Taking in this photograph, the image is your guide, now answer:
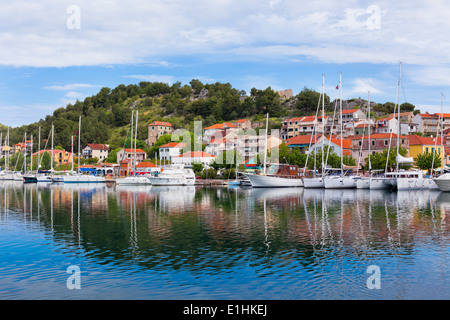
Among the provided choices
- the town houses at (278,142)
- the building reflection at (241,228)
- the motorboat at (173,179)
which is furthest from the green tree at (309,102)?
the building reflection at (241,228)

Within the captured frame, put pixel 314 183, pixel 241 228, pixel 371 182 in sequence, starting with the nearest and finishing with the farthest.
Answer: pixel 241 228
pixel 371 182
pixel 314 183

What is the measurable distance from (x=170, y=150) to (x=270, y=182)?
69.2 m

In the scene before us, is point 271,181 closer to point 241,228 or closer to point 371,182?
point 371,182

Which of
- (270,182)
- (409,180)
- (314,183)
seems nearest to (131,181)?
(270,182)

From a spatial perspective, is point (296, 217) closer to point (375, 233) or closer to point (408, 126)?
point (375, 233)

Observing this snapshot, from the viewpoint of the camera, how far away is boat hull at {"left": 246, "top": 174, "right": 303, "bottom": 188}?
75981 millimetres

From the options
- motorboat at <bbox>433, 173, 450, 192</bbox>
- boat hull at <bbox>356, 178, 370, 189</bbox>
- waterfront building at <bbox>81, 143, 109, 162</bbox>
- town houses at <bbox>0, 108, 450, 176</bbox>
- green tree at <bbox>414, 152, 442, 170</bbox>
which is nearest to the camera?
motorboat at <bbox>433, 173, 450, 192</bbox>

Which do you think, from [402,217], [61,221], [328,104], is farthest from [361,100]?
[61,221]

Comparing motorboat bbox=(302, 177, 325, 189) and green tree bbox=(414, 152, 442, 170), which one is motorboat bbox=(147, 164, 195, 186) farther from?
green tree bbox=(414, 152, 442, 170)

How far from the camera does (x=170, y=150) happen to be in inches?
5527

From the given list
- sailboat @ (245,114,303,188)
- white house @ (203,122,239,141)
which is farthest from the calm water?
white house @ (203,122,239,141)

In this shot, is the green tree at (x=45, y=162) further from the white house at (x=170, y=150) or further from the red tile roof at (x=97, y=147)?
the white house at (x=170, y=150)
